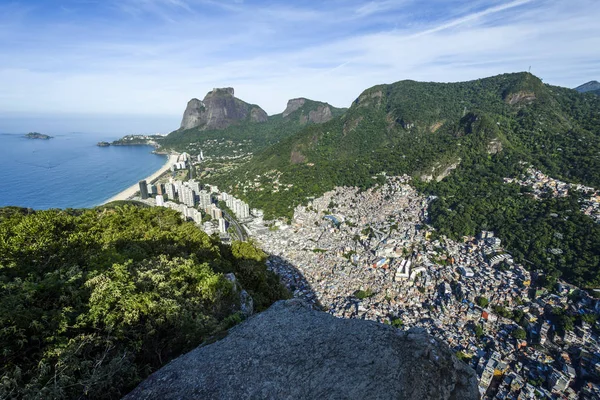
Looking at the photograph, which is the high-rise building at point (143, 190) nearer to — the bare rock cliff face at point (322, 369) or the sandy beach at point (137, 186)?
the sandy beach at point (137, 186)

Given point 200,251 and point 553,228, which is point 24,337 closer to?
point 200,251

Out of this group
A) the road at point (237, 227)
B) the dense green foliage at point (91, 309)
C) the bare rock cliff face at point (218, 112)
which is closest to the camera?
the dense green foliage at point (91, 309)

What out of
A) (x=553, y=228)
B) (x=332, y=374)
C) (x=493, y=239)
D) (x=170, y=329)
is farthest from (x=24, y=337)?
(x=553, y=228)

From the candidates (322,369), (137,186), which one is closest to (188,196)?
(137,186)

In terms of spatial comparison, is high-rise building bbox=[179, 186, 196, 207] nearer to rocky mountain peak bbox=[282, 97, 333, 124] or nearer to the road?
the road

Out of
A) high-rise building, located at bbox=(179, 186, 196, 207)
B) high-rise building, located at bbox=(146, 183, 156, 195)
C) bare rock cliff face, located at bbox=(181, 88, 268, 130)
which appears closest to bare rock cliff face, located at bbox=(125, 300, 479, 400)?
high-rise building, located at bbox=(179, 186, 196, 207)

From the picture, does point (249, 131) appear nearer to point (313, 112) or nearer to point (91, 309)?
point (313, 112)

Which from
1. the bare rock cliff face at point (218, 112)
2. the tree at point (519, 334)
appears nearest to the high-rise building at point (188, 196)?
the tree at point (519, 334)
